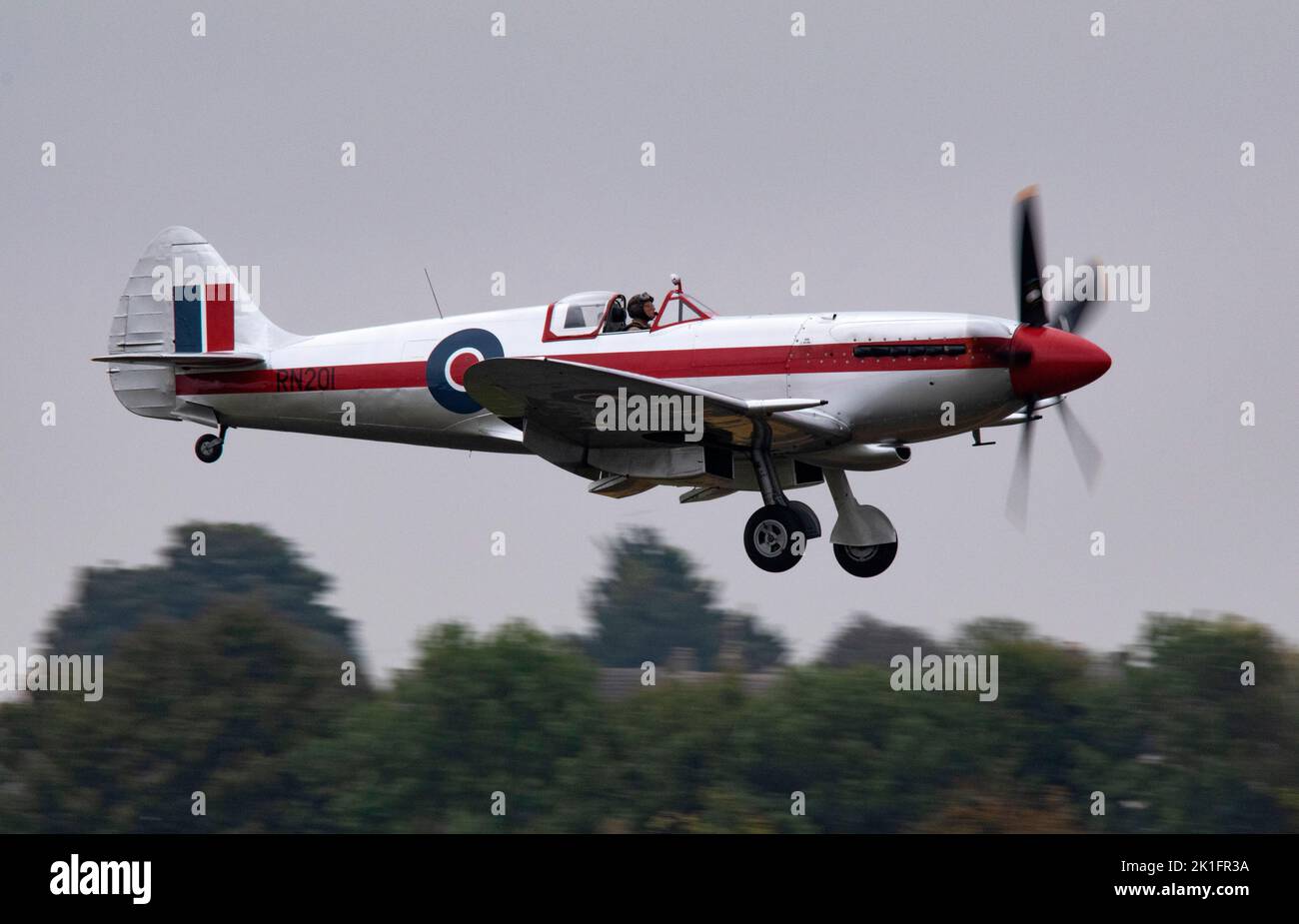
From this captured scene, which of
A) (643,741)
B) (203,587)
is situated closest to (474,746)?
(643,741)

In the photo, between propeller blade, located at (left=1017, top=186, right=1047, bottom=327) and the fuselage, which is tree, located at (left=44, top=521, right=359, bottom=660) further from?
propeller blade, located at (left=1017, top=186, right=1047, bottom=327)

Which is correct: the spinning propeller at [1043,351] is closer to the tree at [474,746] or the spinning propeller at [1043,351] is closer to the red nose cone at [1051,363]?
the red nose cone at [1051,363]

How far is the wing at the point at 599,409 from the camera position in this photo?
1565cm

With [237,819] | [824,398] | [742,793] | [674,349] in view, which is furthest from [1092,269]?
[237,819]

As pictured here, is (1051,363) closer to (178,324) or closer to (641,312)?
(641,312)

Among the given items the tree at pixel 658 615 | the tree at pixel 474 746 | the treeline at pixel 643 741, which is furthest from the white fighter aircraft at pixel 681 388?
the tree at pixel 658 615

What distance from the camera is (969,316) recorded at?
16297 millimetres

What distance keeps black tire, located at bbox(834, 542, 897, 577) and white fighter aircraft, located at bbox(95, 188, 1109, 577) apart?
0.02 m

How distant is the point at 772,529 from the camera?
16.7 m

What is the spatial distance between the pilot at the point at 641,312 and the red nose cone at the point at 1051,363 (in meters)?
3.45

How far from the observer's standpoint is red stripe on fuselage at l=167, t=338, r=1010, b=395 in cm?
1614

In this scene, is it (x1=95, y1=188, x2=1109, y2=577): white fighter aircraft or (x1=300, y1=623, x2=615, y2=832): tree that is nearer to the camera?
(x1=95, y1=188, x2=1109, y2=577): white fighter aircraft

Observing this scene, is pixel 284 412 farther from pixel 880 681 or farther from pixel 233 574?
pixel 233 574

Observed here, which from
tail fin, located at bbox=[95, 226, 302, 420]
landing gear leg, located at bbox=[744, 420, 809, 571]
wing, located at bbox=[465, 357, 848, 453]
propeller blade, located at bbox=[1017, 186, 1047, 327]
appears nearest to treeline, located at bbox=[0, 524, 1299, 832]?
tail fin, located at bbox=[95, 226, 302, 420]
